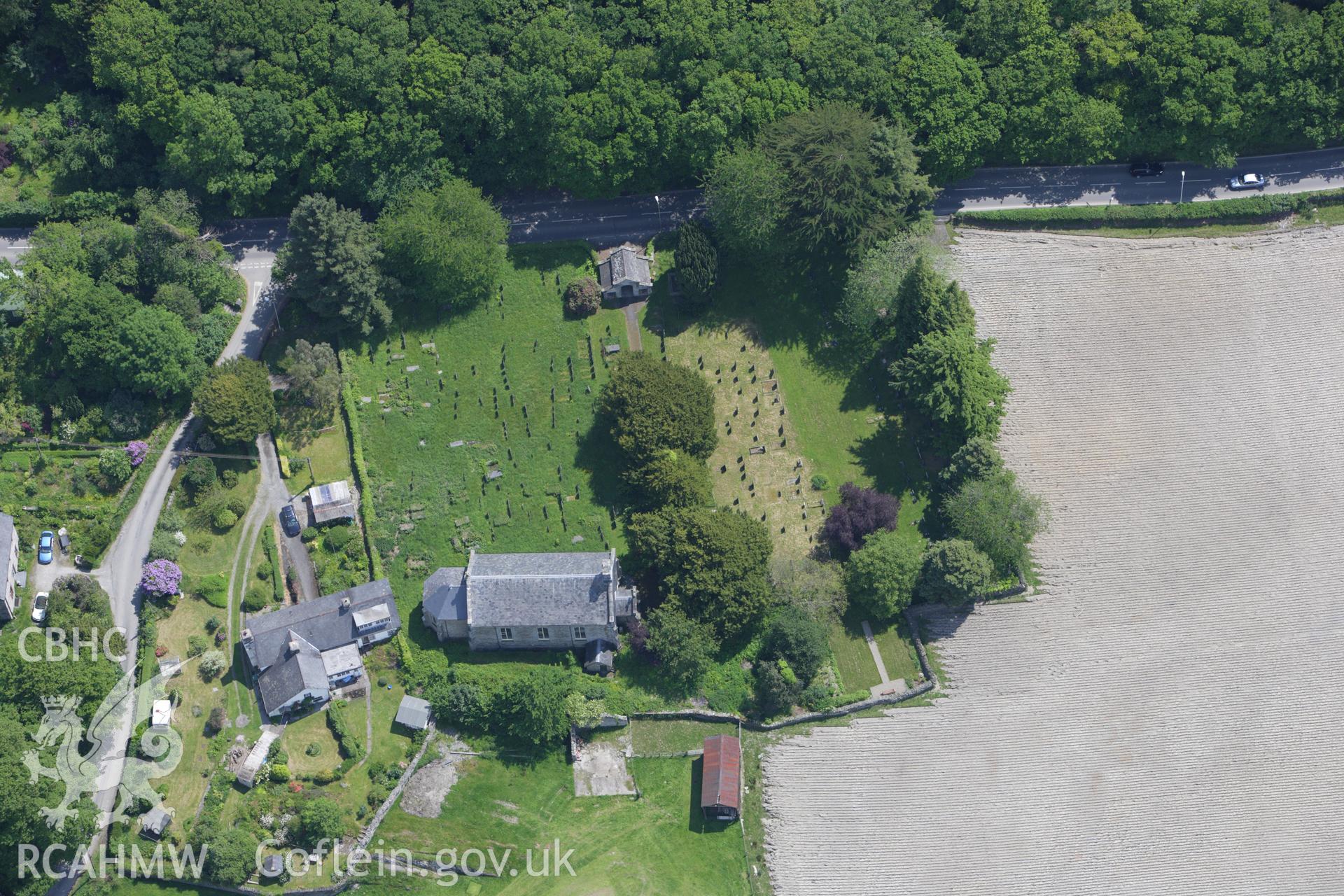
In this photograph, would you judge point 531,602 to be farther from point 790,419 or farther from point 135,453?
point 135,453

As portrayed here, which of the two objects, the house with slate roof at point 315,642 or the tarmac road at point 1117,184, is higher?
the tarmac road at point 1117,184

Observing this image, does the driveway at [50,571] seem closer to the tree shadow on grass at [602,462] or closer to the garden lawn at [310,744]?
the garden lawn at [310,744]

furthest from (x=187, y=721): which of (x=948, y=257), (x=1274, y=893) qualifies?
(x=1274, y=893)

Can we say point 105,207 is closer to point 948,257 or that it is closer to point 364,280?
point 364,280

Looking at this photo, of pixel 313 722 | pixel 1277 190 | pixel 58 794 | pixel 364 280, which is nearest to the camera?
pixel 58 794

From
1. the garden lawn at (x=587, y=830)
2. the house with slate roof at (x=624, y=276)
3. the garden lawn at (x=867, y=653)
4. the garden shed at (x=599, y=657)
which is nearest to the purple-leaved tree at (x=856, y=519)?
the garden lawn at (x=867, y=653)

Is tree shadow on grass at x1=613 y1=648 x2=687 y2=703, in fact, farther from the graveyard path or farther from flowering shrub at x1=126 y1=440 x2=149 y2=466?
flowering shrub at x1=126 y1=440 x2=149 y2=466

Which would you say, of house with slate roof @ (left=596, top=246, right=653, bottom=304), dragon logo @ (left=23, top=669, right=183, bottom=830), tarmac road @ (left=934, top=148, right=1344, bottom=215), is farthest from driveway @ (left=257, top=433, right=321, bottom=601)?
tarmac road @ (left=934, top=148, right=1344, bottom=215)
